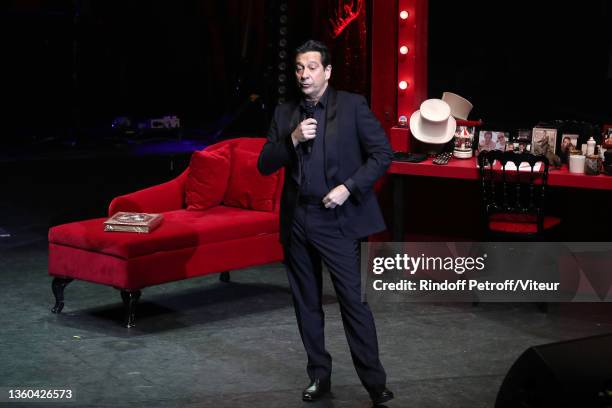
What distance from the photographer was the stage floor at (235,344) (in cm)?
484

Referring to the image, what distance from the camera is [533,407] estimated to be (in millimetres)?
3109

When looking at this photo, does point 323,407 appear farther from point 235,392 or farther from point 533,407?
point 533,407

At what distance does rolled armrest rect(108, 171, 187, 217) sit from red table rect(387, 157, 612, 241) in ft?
4.55

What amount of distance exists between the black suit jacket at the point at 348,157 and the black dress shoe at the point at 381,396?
26.7 inches

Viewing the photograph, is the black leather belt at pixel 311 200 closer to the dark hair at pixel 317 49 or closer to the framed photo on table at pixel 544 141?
the dark hair at pixel 317 49

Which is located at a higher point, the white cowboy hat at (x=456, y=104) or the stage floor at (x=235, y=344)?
the white cowboy hat at (x=456, y=104)

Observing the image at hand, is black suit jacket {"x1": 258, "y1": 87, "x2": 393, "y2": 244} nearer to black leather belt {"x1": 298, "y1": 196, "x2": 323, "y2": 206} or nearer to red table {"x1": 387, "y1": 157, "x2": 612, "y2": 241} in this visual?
black leather belt {"x1": 298, "y1": 196, "x2": 323, "y2": 206}

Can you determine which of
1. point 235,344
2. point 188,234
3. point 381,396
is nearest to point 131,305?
point 188,234

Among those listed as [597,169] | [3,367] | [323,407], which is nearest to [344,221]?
[323,407]

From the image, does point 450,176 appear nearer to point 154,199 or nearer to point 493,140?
point 493,140

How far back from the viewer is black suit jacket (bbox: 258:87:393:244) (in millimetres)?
4430

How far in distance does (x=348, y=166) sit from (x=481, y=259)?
8.91 ft

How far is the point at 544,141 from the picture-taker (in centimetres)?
668

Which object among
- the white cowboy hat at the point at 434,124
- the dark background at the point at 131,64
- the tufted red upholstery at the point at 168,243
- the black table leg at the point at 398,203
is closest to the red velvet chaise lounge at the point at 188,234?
the tufted red upholstery at the point at 168,243
